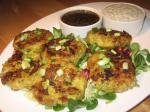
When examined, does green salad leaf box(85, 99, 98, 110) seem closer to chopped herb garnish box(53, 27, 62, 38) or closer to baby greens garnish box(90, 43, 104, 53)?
baby greens garnish box(90, 43, 104, 53)

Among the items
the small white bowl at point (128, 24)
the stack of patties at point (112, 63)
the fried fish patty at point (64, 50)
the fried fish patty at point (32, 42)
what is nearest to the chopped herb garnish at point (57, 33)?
the fried fish patty at point (32, 42)

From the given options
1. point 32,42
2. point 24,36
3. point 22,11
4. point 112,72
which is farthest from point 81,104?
point 22,11

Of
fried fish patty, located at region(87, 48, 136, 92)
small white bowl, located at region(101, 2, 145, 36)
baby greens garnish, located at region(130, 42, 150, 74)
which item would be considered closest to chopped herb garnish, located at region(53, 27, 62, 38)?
small white bowl, located at region(101, 2, 145, 36)

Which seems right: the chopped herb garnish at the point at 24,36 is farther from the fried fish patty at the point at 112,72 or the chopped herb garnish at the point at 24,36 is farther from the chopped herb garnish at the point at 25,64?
the fried fish patty at the point at 112,72

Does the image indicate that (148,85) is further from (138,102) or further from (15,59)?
(15,59)

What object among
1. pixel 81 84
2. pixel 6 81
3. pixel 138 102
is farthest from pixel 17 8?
pixel 138 102

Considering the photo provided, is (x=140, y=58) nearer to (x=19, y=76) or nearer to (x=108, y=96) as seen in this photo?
(x=108, y=96)
